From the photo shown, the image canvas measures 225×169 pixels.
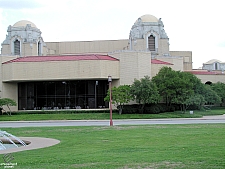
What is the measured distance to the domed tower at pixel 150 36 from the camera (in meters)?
76.6

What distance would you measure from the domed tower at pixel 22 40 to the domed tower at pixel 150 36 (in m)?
19.1

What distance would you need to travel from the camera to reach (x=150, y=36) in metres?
77.2

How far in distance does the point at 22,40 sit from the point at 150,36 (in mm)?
25188

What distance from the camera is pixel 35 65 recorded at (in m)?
60.5

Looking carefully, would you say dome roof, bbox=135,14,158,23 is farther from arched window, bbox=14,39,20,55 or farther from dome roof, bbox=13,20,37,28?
arched window, bbox=14,39,20,55

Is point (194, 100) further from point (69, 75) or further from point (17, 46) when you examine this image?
point (17, 46)

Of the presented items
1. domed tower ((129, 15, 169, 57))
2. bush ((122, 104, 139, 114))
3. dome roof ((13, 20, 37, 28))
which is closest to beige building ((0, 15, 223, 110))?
bush ((122, 104, 139, 114))

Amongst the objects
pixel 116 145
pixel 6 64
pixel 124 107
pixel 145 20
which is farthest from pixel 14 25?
pixel 116 145

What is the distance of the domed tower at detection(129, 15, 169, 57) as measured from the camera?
251ft

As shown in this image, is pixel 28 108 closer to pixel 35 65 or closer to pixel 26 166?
pixel 35 65

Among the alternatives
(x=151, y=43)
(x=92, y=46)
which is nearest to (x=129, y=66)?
(x=151, y=43)

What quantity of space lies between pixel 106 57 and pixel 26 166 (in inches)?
1945

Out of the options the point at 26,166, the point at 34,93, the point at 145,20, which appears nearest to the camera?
the point at 26,166

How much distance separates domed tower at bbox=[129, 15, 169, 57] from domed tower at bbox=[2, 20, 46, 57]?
19.1 metres
